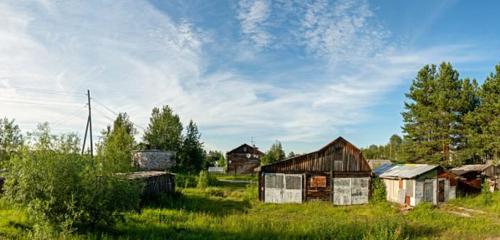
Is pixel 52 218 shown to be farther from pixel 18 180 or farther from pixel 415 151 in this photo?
pixel 415 151

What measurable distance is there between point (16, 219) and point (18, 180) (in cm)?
327

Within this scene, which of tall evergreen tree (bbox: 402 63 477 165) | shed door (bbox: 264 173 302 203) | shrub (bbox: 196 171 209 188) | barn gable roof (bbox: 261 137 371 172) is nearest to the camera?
shed door (bbox: 264 173 302 203)

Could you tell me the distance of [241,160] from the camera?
64250 millimetres

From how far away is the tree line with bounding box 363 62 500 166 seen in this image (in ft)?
128

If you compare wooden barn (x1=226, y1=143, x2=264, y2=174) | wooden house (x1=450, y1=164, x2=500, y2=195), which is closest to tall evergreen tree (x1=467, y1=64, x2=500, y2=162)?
wooden house (x1=450, y1=164, x2=500, y2=195)

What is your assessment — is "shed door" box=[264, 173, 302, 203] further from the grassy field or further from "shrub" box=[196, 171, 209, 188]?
"shrub" box=[196, 171, 209, 188]

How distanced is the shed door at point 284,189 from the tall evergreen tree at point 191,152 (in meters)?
25.6

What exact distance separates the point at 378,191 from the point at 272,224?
14505mm

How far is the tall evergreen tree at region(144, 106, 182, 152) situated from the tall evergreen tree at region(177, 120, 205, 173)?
1.19 metres

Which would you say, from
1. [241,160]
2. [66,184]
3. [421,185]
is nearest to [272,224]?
[66,184]

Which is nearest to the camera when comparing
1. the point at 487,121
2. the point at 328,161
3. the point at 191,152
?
the point at 328,161

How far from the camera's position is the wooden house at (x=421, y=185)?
25.6m

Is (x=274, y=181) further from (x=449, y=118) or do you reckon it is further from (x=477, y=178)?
(x=449, y=118)

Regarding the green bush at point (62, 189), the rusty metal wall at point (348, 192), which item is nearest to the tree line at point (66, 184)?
the green bush at point (62, 189)
